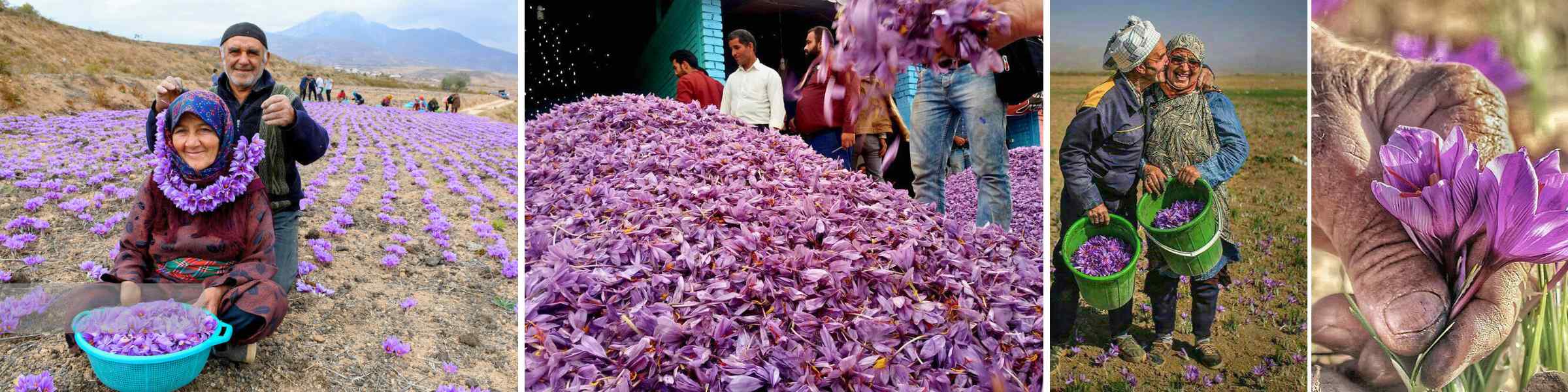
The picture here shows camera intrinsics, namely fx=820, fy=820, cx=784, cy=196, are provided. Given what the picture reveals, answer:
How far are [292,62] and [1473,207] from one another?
420 centimetres

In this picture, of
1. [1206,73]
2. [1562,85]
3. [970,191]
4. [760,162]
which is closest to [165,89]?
[760,162]

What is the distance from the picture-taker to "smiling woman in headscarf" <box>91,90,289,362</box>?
2.37 meters

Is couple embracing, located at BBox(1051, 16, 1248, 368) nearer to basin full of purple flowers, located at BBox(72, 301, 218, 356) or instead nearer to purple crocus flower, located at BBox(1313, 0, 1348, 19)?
purple crocus flower, located at BBox(1313, 0, 1348, 19)

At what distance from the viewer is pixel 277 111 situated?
8.18 feet

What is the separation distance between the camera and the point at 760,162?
2742 millimetres

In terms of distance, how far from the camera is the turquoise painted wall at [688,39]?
2781 millimetres

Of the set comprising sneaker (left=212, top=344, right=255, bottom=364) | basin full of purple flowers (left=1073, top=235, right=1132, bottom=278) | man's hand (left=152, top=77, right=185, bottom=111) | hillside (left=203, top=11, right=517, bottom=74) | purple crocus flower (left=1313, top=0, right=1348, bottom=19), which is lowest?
sneaker (left=212, top=344, right=255, bottom=364)

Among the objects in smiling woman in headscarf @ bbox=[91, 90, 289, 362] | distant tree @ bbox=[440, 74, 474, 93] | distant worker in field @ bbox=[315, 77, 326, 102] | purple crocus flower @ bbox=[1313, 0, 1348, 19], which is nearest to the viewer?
smiling woman in headscarf @ bbox=[91, 90, 289, 362]

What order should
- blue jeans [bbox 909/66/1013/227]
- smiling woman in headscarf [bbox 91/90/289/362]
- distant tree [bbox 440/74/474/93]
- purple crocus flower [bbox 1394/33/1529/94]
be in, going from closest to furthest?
smiling woman in headscarf [bbox 91/90/289/362] → distant tree [bbox 440/74/474/93] → blue jeans [bbox 909/66/1013/227] → purple crocus flower [bbox 1394/33/1529/94]

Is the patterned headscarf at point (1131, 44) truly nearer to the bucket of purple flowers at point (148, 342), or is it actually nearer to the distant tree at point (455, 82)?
the distant tree at point (455, 82)

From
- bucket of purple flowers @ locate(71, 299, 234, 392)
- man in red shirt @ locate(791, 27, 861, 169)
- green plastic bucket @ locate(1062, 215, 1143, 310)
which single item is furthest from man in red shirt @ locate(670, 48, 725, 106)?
bucket of purple flowers @ locate(71, 299, 234, 392)

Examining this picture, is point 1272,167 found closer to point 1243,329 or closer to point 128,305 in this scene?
point 1243,329

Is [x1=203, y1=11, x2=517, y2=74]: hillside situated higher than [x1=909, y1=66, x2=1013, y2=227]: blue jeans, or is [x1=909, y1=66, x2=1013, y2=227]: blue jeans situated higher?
[x1=203, y1=11, x2=517, y2=74]: hillside

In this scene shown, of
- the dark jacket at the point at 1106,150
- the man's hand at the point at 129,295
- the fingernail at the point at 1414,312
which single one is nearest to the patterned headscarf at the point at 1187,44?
the dark jacket at the point at 1106,150
